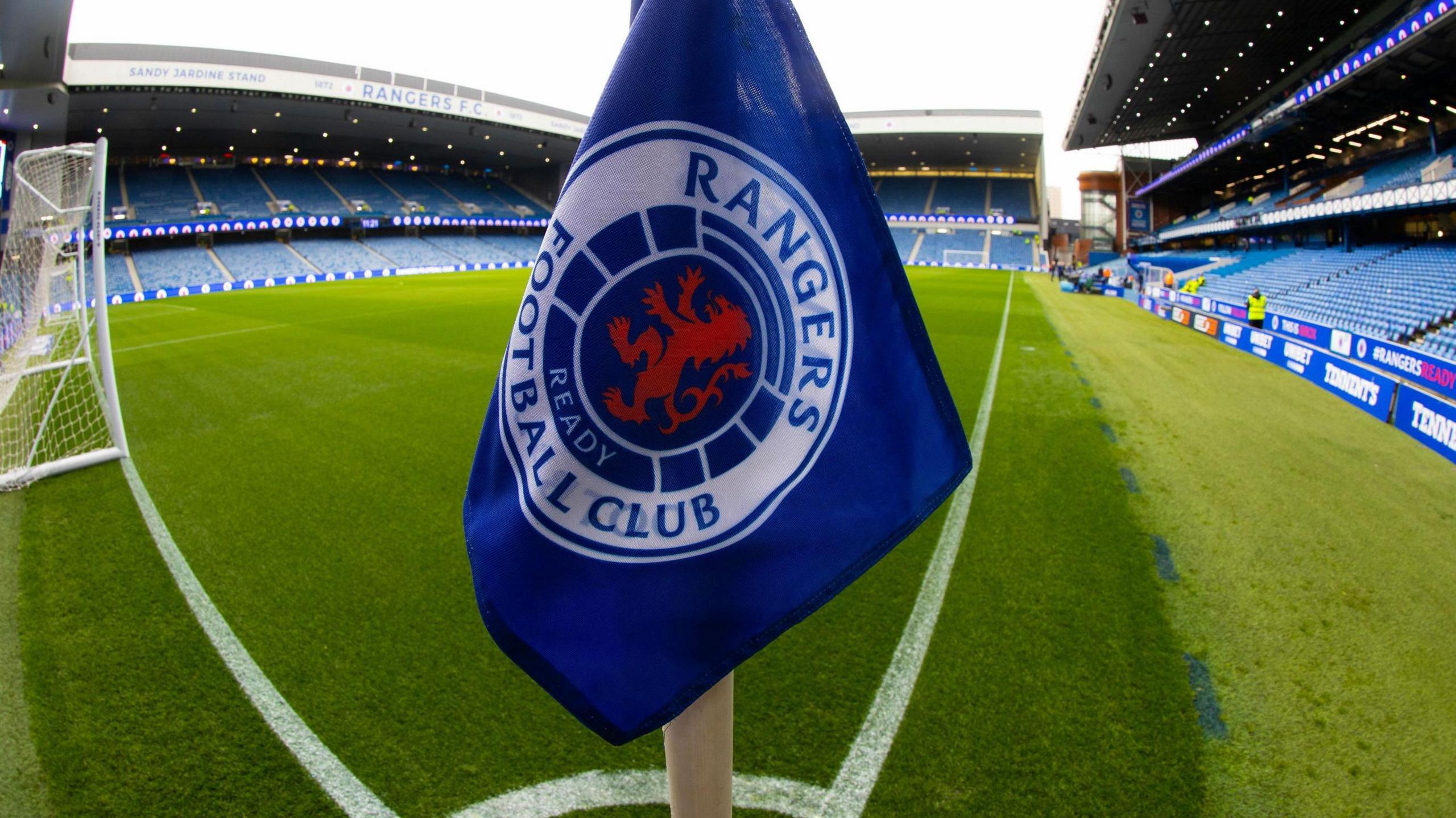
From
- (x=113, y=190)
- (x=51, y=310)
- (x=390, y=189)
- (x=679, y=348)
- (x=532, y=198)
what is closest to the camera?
(x=679, y=348)

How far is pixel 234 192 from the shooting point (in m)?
41.0

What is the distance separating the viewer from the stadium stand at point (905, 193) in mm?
61219

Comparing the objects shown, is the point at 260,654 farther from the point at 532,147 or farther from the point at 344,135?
the point at 532,147

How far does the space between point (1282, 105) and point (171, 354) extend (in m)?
33.3

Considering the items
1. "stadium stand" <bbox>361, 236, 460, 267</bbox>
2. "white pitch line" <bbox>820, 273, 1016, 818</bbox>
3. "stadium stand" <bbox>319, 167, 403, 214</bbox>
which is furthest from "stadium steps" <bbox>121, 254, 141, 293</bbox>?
"white pitch line" <bbox>820, 273, 1016, 818</bbox>

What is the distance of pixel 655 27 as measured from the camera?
3.45 ft

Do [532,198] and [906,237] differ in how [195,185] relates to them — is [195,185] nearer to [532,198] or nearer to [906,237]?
[532,198]

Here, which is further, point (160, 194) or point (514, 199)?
point (514, 199)

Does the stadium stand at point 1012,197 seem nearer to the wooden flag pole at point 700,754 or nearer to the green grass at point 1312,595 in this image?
the green grass at point 1312,595

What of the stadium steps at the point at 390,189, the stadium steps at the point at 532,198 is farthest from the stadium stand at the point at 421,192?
the stadium steps at the point at 532,198

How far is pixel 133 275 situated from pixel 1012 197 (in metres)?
61.3

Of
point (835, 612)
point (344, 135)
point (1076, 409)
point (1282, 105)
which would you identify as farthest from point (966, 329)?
point (344, 135)

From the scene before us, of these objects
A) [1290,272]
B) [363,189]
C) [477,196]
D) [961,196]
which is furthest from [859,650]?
[961,196]

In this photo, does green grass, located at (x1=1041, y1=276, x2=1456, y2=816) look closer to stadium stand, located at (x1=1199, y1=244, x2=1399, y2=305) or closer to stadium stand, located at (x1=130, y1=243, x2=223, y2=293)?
stadium stand, located at (x1=1199, y1=244, x2=1399, y2=305)
